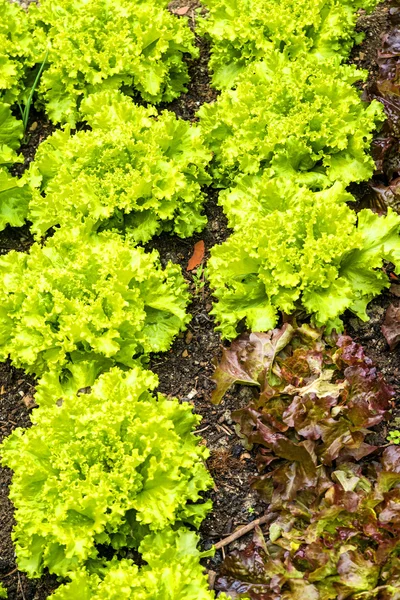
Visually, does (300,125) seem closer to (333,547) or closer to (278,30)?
(278,30)

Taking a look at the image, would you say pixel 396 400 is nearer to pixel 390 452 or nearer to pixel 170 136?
pixel 390 452

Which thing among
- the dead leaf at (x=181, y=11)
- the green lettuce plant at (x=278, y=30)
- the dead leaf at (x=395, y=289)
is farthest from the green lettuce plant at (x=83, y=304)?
the dead leaf at (x=181, y=11)

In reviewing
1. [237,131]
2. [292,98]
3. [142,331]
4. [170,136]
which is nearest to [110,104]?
[170,136]

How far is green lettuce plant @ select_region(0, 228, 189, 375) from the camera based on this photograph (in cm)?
502

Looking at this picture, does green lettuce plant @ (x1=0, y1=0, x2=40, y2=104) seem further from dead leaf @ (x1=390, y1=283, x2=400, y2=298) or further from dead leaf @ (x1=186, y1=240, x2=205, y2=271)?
dead leaf @ (x1=390, y1=283, x2=400, y2=298)

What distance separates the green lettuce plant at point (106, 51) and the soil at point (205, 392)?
3.89ft

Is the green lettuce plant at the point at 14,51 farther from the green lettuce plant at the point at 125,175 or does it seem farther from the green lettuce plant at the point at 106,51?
the green lettuce plant at the point at 125,175

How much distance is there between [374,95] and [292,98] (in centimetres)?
71

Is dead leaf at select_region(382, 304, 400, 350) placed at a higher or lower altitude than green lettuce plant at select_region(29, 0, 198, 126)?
lower

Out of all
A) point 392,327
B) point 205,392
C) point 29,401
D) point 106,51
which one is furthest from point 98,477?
point 106,51

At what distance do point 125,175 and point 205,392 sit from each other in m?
1.71

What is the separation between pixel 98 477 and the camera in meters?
4.32

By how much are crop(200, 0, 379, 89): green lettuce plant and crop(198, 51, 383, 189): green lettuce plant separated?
36 cm

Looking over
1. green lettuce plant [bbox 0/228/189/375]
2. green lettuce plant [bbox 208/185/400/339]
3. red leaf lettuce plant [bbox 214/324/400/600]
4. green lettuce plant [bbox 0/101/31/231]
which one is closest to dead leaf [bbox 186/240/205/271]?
green lettuce plant [bbox 0/228/189/375]
